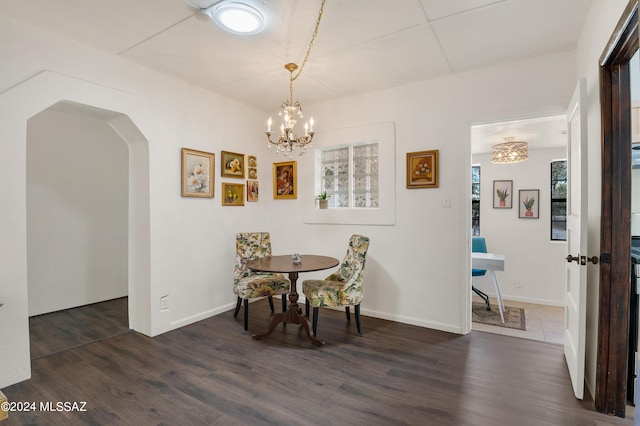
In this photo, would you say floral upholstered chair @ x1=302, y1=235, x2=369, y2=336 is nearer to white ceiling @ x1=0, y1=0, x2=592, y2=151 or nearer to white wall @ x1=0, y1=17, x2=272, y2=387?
white wall @ x1=0, y1=17, x2=272, y2=387

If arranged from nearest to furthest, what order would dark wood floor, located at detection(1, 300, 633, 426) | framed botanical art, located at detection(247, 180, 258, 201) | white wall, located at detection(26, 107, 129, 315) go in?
dark wood floor, located at detection(1, 300, 633, 426), white wall, located at detection(26, 107, 129, 315), framed botanical art, located at detection(247, 180, 258, 201)

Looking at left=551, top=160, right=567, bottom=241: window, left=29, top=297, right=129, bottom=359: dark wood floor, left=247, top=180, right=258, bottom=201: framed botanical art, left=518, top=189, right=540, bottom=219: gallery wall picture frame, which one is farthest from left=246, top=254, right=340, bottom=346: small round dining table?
left=551, top=160, right=567, bottom=241: window

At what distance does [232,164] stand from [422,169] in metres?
2.20

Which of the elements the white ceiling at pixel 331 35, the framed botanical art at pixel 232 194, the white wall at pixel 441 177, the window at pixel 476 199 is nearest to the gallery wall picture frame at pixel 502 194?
the window at pixel 476 199

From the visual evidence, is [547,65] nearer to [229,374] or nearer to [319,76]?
[319,76]

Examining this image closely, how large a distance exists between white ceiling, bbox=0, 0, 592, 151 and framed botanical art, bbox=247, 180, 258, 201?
132 centimetres

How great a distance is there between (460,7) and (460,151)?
1.35m

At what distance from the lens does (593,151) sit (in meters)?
2.12

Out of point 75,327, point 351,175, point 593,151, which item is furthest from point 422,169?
point 75,327

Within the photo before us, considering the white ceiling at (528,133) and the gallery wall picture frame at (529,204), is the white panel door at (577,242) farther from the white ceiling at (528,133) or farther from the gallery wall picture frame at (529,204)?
the gallery wall picture frame at (529,204)

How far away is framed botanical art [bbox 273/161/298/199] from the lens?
4.24m

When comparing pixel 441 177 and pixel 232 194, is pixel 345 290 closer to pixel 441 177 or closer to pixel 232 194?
pixel 441 177

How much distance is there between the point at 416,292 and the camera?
3.36 m

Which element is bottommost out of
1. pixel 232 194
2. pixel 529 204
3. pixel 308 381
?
pixel 308 381
